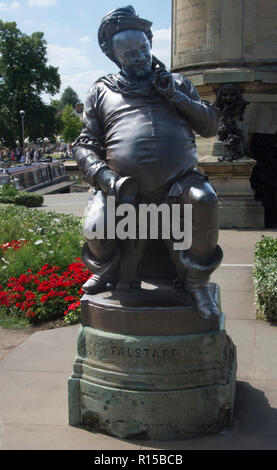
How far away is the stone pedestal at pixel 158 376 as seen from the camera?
3812 millimetres

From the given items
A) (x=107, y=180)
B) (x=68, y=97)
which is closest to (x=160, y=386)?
(x=107, y=180)

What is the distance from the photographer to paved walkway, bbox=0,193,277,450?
382cm

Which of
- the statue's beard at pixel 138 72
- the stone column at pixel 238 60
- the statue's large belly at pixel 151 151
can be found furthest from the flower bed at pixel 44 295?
the stone column at pixel 238 60

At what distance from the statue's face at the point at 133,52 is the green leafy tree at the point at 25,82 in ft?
185

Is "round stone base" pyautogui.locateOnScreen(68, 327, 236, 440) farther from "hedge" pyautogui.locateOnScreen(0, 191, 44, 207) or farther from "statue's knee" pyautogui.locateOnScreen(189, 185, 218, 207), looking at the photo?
"hedge" pyautogui.locateOnScreen(0, 191, 44, 207)

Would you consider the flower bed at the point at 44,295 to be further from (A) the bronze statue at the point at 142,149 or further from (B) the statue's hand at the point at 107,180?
(B) the statue's hand at the point at 107,180

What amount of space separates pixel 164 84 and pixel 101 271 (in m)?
1.32

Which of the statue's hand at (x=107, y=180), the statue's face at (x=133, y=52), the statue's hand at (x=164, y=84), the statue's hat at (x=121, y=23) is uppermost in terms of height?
the statue's hat at (x=121, y=23)

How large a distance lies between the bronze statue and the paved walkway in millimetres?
857

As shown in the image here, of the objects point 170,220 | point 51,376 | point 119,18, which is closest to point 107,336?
point 170,220

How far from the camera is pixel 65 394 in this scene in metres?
4.62

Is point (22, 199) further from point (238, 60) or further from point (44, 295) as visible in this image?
point (44, 295)

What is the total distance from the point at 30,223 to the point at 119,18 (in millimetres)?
7335
